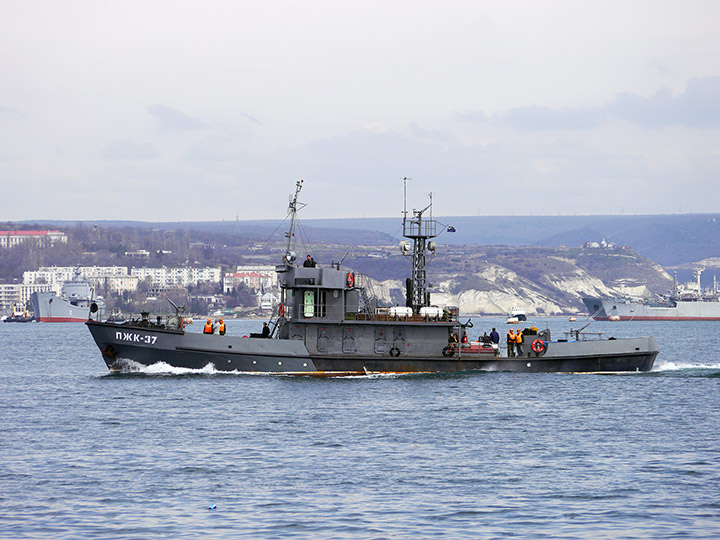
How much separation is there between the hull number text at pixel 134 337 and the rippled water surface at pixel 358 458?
1.27m

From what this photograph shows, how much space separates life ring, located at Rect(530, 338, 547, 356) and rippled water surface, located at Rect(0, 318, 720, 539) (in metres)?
1.78

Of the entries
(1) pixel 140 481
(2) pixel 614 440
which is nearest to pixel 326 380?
(2) pixel 614 440

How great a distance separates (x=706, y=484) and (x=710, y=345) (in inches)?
2801

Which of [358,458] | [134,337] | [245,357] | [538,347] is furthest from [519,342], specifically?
[358,458]

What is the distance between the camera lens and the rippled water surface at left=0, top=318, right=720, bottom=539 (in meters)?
19.7

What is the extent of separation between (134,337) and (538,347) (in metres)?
17.4

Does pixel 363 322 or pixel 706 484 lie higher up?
pixel 363 322

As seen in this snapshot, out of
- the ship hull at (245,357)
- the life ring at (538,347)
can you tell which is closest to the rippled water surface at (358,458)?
the ship hull at (245,357)

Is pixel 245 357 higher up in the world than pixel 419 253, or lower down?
lower down

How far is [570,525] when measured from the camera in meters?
19.3

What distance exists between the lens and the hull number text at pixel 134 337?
42344 mm

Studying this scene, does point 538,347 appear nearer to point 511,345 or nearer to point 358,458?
point 511,345

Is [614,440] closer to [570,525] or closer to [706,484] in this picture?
[706,484]

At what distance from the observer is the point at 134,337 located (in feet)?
140
